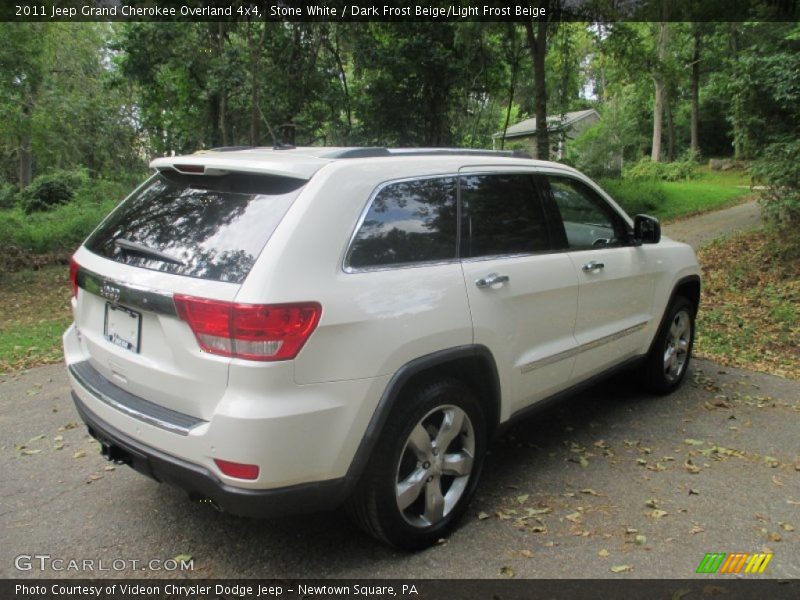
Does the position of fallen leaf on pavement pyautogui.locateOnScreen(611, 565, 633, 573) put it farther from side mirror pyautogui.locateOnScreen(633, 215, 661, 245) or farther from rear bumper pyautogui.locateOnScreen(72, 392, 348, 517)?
side mirror pyautogui.locateOnScreen(633, 215, 661, 245)

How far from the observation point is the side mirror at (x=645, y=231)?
14.7 feet

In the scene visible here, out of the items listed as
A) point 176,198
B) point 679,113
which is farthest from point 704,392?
point 679,113

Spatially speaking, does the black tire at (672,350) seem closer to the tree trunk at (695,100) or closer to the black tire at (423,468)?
the black tire at (423,468)

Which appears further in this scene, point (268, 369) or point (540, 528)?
point (540, 528)

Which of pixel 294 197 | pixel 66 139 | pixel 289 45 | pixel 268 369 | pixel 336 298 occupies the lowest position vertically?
pixel 268 369

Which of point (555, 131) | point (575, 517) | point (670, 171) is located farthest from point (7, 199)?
point (670, 171)

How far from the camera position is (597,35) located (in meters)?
15.3

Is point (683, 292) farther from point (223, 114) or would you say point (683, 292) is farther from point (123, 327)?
point (223, 114)

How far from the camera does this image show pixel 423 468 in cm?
299

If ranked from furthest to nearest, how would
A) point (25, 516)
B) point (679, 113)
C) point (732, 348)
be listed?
point (679, 113)
point (732, 348)
point (25, 516)

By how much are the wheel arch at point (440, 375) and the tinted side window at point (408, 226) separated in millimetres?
465

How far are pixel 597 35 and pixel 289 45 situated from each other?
747 cm

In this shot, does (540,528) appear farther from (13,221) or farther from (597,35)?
(13,221)

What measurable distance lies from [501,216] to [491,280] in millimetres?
480
